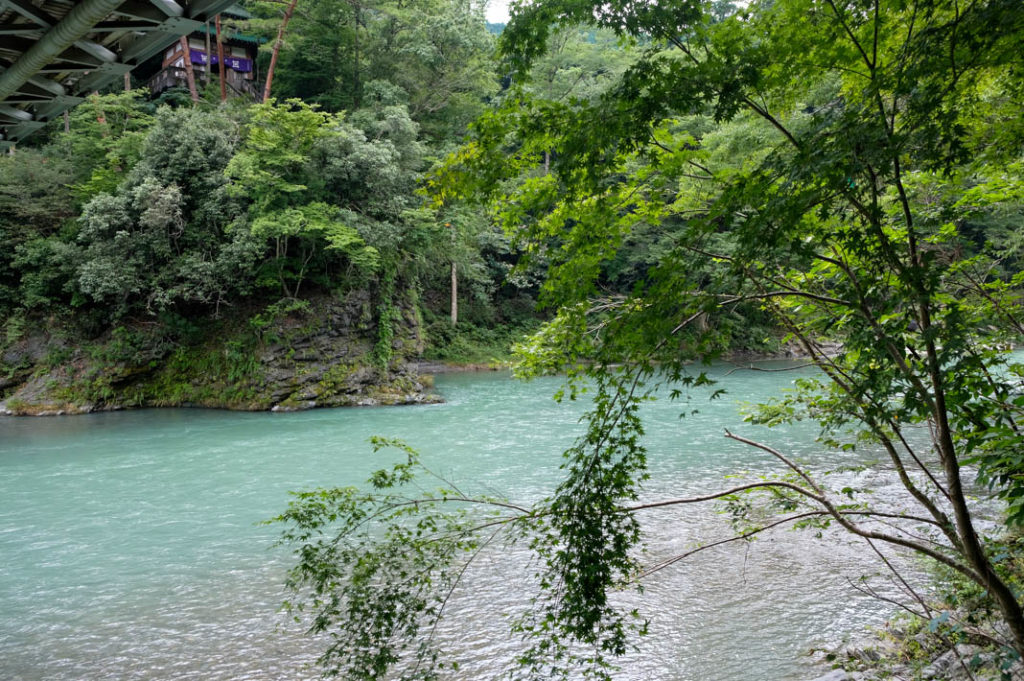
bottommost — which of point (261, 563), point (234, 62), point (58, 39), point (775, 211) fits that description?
point (261, 563)

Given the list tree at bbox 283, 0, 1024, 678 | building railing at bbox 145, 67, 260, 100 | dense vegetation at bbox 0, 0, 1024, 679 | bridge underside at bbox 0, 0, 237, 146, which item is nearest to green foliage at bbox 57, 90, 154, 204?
building railing at bbox 145, 67, 260, 100

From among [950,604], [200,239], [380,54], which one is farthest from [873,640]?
[380,54]

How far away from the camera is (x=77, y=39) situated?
3.60m

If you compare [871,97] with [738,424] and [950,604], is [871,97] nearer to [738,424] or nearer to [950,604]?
[950,604]

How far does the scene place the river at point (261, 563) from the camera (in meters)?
5.08

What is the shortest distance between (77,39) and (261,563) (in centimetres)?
536

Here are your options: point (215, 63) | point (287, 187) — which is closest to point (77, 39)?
point (287, 187)

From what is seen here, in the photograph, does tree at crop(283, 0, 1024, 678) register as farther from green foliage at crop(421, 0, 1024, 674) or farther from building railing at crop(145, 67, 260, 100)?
building railing at crop(145, 67, 260, 100)

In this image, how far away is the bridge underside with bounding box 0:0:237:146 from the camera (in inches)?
128

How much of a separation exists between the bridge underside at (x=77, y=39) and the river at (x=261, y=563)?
431cm

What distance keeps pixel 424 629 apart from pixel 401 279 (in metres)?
16.9

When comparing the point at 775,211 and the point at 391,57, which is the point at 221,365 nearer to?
the point at 391,57

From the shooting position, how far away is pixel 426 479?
10.2 metres

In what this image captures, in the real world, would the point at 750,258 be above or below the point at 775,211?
below
